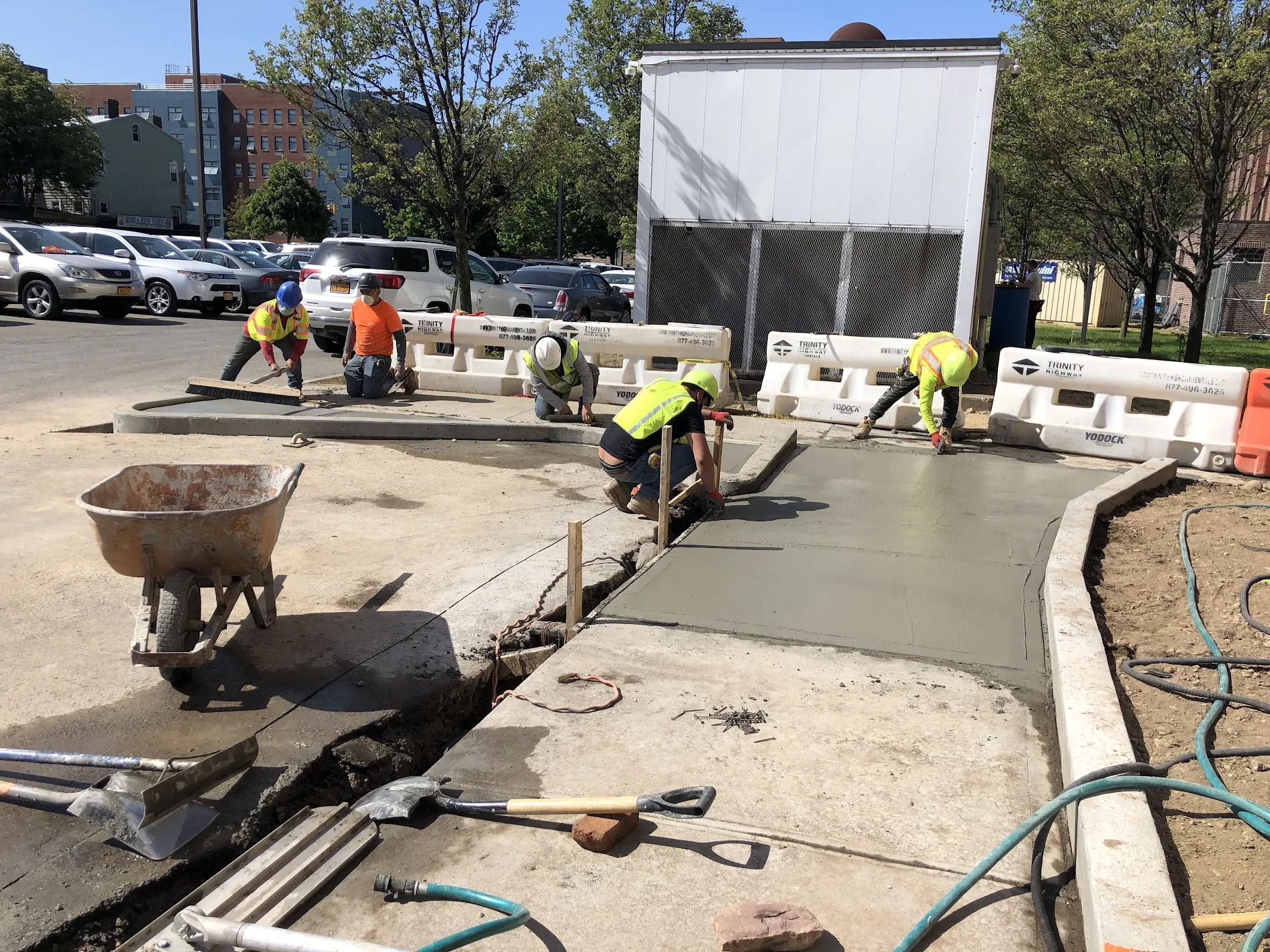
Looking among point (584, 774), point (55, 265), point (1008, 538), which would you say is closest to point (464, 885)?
point (584, 774)

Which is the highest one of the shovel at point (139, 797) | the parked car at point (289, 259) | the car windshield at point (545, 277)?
the parked car at point (289, 259)

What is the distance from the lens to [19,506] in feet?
23.4

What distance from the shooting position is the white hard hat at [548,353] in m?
10.4

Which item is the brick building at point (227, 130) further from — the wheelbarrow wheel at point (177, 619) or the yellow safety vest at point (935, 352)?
the wheelbarrow wheel at point (177, 619)

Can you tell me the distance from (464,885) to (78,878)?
1241 millimetres

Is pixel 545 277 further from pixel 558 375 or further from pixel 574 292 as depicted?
pixel 558 375

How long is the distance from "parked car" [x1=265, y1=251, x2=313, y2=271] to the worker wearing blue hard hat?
1554 centimetres

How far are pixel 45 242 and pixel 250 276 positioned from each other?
16.0 feet

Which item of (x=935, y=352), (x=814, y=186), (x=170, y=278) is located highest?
(x=814, y=186)

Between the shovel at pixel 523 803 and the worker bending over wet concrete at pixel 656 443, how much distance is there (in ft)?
12.0

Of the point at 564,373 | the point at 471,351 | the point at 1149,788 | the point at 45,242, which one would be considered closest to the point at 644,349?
the point at 564,373

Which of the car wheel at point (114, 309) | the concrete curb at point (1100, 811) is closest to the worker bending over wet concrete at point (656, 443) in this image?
the concrete curb at point (1100, 811)

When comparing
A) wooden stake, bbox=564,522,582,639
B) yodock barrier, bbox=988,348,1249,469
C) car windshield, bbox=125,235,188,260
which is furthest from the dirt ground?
car windshield, bbox=125,235,188,260

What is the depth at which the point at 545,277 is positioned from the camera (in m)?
22.4
